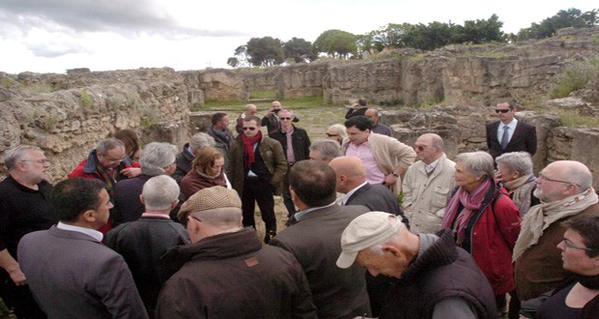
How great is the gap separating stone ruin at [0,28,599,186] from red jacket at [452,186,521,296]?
3.52 m

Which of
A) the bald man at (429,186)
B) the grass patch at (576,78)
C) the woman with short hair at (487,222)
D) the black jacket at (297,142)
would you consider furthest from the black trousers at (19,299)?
the grass patch at (576,78)

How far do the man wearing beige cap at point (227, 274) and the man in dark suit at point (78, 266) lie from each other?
0.30 metres

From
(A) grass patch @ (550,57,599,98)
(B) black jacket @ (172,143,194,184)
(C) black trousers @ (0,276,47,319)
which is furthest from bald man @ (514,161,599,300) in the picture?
(A) grass patch @ (550,57,599,98)

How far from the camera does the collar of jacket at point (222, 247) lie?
2340 millimetres

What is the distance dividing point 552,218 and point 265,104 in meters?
23.5

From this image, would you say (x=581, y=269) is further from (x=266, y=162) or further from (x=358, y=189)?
(x=266, y=162)

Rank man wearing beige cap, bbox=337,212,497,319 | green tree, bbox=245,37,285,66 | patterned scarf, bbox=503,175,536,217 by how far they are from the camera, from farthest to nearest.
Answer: green tree, bbox=245,37,285,66 < patterned scarf, bbox=503,175,536,217 < man wearing beige cap, bbox=337,212,497,319

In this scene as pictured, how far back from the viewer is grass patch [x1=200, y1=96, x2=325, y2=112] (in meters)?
24.5

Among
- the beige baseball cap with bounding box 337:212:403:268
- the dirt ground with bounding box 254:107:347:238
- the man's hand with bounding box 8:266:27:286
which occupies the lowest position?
the dirt ground with bounding box 254:107:347:238

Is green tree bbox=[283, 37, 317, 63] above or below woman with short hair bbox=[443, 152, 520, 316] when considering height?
above

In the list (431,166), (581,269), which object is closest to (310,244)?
(581,269)

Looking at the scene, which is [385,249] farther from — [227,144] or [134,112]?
[134,112]

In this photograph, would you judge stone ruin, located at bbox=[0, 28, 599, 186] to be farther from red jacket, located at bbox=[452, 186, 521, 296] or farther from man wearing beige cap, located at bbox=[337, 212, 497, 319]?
man wearing beige cap, located at bbox=[337, 212, 497, 319]

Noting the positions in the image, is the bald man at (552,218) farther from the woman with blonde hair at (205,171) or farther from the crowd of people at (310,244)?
the woman with blonde hair at (205,171)
